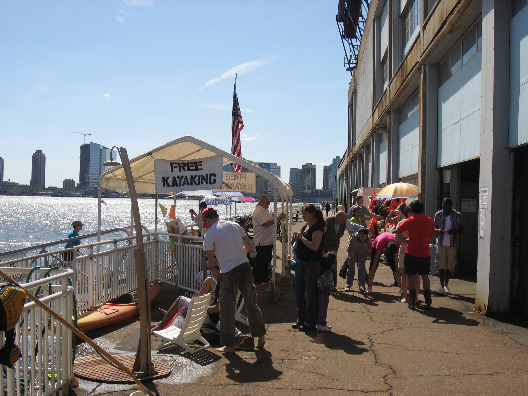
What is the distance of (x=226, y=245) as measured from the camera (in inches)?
236

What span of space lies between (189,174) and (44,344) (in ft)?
17.3

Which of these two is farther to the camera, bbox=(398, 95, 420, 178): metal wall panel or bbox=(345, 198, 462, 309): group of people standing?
bbox=(398, 95, 420, 178): metal wall panel

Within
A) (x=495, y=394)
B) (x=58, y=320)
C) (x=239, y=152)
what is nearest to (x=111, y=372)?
(x=58, y=320)

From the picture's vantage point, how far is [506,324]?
712cm

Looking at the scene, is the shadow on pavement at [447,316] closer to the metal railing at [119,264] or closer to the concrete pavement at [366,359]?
the concrete pavement at [366,359]

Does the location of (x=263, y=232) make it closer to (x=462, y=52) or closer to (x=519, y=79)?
(x=519, y=79)

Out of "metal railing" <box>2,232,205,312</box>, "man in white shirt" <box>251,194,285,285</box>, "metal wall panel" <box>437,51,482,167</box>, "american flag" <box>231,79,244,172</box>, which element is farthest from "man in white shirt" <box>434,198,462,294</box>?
"american flag" <box>231,79,244,172</box>

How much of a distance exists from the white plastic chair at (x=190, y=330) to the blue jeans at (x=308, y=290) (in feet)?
4.58

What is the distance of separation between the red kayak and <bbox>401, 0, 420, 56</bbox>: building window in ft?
43.0

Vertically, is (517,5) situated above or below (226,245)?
above

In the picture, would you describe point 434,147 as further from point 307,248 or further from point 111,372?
point 111,372

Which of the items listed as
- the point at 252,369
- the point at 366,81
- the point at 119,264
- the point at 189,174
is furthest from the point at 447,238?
the point at 366,81

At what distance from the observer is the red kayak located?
22.9ft

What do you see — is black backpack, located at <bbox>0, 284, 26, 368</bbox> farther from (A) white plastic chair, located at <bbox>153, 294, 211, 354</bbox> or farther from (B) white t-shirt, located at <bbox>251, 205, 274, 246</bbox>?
(B) white t-shirt, located at <bbox>251, 205, 274, 246</bbox>
